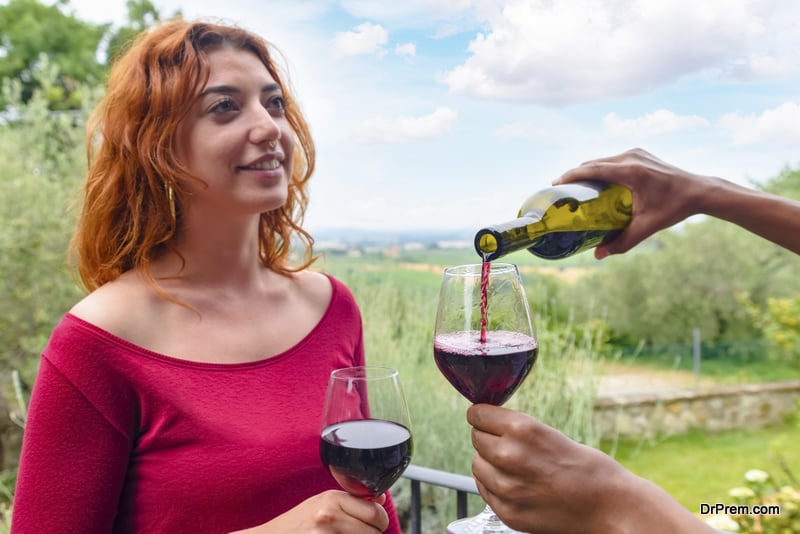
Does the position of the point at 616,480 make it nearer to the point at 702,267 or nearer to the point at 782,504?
the point at 782,504

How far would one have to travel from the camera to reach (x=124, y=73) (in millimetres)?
1566

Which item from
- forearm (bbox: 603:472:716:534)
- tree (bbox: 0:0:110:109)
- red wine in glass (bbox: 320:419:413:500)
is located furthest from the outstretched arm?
tree (bbox: 0:0:110:109)

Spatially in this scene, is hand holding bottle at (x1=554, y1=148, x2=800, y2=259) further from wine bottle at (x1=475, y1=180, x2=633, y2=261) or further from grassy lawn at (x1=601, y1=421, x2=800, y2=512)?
grassy lawn at (x1=601, y1=421, x2=800, y2=512)

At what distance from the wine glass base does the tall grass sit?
1.92m

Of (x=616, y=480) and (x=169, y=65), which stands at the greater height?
(x=169, y=65)

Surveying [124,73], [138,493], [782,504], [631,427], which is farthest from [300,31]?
[631,427]

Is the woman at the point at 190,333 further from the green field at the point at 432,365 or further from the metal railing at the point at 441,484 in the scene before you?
the green field at the point at 432,365

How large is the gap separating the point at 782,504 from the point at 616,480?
2679 millimetres

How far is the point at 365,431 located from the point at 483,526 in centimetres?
24

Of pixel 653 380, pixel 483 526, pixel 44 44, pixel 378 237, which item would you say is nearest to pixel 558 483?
pixel 483 526

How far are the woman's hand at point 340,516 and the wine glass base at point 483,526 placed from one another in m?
0.12

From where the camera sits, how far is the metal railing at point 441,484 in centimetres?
157

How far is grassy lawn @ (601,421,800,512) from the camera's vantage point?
5.34 metres

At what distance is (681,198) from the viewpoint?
1296mm
